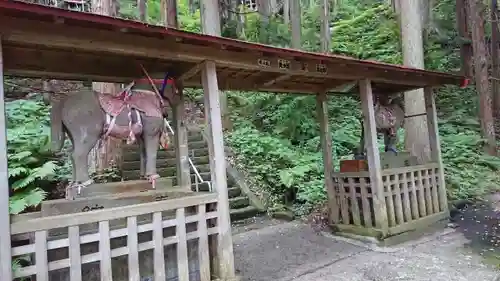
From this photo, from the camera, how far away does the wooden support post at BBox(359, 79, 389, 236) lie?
490 centimetres

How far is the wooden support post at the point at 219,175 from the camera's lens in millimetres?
3371

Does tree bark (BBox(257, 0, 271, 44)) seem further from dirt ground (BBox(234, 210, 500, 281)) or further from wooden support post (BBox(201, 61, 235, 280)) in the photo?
wooden support post (BBox(201, 61, 235, 280))

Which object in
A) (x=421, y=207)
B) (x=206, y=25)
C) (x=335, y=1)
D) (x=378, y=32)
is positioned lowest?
(x=421, y=207)

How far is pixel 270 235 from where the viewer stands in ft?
17.9

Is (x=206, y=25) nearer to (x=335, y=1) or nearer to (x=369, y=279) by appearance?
(x=369, y=279)

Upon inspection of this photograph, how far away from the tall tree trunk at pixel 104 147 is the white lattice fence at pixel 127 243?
3256 millimetres

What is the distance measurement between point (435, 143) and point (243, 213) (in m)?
3.33

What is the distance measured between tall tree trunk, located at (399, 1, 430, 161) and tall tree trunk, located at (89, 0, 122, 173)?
5.20m

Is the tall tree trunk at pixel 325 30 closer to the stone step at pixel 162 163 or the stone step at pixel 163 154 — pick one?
the stone step at pixel 163 154

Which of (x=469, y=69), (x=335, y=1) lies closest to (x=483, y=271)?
(x=469, y=69)

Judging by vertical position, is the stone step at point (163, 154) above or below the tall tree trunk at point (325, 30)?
below

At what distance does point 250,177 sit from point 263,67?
12.0 ft

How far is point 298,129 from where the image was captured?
9.11 meters

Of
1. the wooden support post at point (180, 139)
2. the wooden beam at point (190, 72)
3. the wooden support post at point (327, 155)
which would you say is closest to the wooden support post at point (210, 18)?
the wooden support post at point (327, 155)
